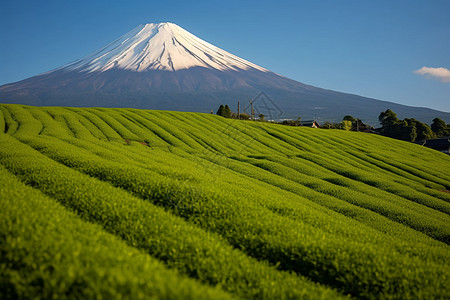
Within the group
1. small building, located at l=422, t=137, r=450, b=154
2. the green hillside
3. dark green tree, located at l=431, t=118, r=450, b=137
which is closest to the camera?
the green hillside

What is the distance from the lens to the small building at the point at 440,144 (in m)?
80.5

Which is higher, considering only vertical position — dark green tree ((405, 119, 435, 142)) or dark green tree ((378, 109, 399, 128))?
dark green tree ((378, 109, 399, 128))

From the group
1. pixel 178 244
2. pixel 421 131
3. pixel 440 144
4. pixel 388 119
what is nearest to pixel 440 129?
pixel 421 131

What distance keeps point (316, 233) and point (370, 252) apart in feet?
5.44

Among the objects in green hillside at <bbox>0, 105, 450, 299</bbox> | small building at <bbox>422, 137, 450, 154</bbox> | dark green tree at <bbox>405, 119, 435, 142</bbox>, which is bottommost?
green hillside at <bbox>0, 105, 450, 299</bbox>

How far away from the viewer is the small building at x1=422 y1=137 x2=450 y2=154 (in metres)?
80.5

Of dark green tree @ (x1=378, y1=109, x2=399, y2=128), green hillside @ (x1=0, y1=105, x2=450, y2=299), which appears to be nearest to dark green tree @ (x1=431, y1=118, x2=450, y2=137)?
dark green tree @ (x1=378, y1=109, x2=399, y2=128)

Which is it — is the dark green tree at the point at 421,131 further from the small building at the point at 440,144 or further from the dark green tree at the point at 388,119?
the small building at the point at 440,144

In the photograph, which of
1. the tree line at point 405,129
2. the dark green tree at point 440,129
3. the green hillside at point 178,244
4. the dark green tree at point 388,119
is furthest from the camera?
the dark green tree at point 440,129

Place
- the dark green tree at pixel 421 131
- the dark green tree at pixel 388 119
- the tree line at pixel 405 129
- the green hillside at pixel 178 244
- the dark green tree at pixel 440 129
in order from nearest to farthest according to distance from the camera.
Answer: the green hillside at pixel 178 244, the tree line at pixel 405 129, the dark green tree at pixel 421 131, the dark green tree at pixel 388 119, the dark green tree at pixel 440 129

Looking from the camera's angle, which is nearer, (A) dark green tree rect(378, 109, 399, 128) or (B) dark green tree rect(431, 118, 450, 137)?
(A) dark green tree rect(378, 109, 399, 128)

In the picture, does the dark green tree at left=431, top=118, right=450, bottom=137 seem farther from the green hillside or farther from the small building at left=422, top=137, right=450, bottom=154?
the green hillside

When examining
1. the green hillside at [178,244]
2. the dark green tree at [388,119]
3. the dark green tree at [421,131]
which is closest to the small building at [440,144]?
the dark green tree at [421,131]

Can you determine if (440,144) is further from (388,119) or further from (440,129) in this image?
(440,129)
